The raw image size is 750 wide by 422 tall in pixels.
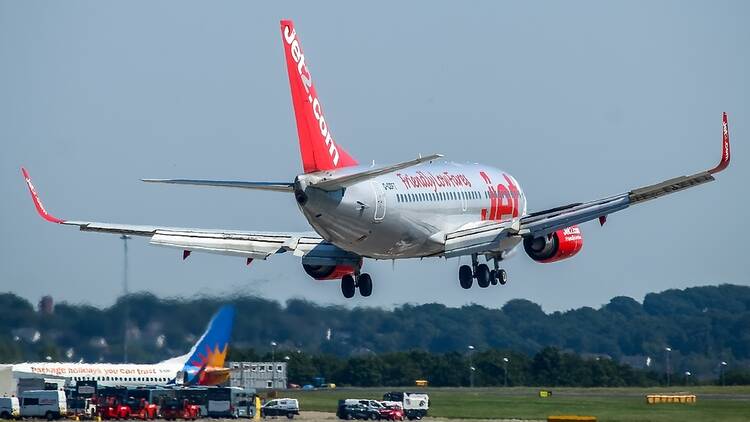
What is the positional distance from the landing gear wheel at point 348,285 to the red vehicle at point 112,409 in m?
27.4

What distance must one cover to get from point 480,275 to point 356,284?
5840mm

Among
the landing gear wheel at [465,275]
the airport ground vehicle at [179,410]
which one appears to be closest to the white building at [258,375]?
Answer: the airport ground vehicle at [179,410]

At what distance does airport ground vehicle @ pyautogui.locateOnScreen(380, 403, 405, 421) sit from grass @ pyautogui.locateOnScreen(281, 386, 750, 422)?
378 centimetres

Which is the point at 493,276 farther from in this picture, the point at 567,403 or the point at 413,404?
the point at 567,403

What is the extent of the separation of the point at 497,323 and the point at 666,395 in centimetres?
2397

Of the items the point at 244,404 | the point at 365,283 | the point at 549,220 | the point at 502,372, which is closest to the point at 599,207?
the point at 549,220

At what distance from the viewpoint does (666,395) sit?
105688 millimetres

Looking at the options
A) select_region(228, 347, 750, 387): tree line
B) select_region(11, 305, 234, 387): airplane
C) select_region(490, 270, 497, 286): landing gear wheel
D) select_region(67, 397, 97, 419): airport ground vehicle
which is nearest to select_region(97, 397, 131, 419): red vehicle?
select_region(67, 397, 97, 419): airport ground vehicle

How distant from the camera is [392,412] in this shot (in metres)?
93.1

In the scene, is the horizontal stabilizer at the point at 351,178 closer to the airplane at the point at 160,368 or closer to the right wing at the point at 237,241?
the right wing at the point at 237,241

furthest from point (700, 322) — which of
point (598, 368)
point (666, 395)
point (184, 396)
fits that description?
point (184, 396)

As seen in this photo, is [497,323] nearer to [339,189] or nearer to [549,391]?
[549,391]

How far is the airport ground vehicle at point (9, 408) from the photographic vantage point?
9100cm

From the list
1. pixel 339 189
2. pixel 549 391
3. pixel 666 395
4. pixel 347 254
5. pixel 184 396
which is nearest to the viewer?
pixel 339 189
